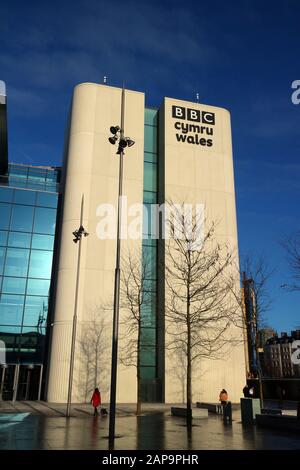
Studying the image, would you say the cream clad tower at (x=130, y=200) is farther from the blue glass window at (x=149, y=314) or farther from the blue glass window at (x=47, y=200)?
the blue glass window at (x=47, y=200)

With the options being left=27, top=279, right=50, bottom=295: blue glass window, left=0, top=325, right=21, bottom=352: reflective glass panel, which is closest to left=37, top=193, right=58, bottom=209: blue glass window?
left=27, top=279, right=50, bottom=295: blue glass window

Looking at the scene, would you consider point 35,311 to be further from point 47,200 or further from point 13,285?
point 47,200

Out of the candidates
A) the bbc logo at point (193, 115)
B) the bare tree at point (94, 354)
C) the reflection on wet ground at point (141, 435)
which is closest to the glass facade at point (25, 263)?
the bare tree at point (94, 354)

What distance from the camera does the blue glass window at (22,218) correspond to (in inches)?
1478

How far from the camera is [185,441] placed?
46.1ft

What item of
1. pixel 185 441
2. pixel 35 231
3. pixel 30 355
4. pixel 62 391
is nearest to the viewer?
pixel 185 441

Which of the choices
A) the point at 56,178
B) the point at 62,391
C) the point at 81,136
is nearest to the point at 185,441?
the point at 62,391

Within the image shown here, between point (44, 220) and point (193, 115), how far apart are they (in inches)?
735

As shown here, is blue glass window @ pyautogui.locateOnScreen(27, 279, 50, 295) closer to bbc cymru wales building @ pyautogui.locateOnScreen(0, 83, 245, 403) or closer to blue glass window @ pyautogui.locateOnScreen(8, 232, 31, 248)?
bbc cymru wales building @ pyautogui.locateOnScreen(0, 83, 245, 403)

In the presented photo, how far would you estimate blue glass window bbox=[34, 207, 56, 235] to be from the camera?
125ft

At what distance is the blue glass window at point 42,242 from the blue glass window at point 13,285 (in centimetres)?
340

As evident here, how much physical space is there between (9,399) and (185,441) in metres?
24.5

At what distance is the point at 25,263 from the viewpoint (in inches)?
1444
